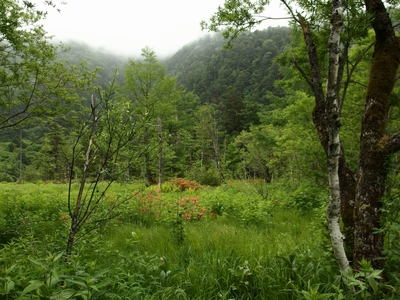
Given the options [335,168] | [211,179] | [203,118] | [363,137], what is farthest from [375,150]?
[211,179]

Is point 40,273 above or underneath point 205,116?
underneath

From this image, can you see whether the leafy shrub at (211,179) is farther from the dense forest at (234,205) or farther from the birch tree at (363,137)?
the birch tree at (363,137)

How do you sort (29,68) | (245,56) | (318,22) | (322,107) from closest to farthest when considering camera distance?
(322,107) → (318,22) → (29,68) → (245,56)

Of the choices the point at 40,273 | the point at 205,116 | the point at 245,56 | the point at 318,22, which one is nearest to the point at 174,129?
the point at 205,116

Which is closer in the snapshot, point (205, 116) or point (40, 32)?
point (40, 32)

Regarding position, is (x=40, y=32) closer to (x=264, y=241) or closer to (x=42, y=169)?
(x=264, y=241)

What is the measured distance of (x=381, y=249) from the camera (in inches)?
91.0

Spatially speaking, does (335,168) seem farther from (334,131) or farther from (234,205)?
(234,205)

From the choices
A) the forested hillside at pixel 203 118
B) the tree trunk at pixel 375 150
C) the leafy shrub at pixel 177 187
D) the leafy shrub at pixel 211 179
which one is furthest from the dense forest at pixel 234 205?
the leafy shrub at pixel 211 179

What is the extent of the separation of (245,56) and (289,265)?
6382 centimetres

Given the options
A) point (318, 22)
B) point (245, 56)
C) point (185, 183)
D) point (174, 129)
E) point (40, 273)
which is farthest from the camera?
point (245, 56)

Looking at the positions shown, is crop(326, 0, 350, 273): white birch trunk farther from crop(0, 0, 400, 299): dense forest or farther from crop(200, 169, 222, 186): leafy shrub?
crop(200, 169, 222, 186): leafy shrub

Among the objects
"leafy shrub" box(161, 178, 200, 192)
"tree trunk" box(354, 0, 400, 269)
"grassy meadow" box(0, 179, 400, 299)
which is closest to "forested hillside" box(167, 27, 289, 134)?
"leafy shrub" box(161, 178, 200, 192)

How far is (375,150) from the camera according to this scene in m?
2.33
